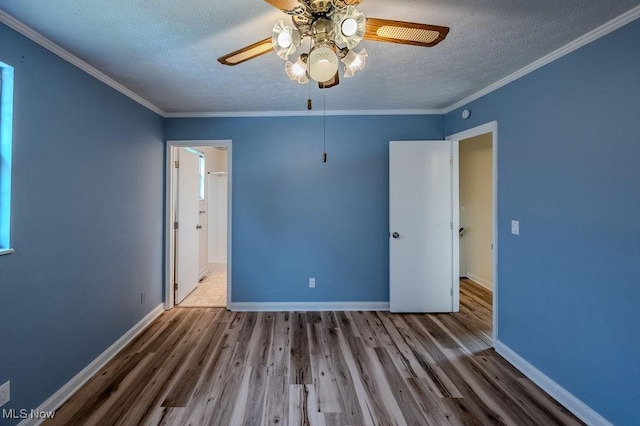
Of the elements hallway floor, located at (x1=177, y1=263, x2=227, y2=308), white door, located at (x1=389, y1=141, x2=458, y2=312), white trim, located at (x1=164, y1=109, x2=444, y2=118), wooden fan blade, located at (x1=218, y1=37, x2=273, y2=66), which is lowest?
hallway floor, located at (x1=177, y1=263, x2=227, y2=308)

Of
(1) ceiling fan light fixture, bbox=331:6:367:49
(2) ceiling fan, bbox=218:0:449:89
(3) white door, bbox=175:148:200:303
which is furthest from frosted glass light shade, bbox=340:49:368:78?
(3) white door, bbox=175:148:200:303

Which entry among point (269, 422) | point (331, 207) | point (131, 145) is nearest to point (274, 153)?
point (331, 207)

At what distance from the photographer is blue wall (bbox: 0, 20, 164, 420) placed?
151cm

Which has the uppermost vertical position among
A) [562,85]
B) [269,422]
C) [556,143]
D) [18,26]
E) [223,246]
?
[18,26]

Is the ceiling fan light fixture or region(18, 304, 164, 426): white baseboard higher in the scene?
the ceiling fan light fixture

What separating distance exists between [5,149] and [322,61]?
72.3 inches

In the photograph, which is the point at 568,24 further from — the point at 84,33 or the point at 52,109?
the point at 52,109

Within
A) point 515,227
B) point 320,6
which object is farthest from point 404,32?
point 515,227

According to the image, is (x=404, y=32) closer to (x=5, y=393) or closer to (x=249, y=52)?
(x=249, y=52)

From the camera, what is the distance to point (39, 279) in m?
1.63

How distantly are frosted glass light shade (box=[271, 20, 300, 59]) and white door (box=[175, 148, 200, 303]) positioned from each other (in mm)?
2680

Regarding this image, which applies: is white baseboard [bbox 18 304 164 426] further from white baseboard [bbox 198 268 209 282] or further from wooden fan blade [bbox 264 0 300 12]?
wooden fan blade [bbox 264 0 300 12]

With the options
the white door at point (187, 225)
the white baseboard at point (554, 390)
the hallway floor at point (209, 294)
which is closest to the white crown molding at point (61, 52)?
the white door at point (187, 225)

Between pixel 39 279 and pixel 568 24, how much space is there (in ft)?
11.7
